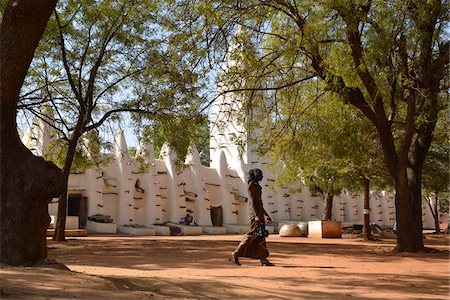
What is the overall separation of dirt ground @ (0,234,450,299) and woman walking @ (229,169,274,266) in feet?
1.07

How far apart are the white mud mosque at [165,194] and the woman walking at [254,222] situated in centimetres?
1167

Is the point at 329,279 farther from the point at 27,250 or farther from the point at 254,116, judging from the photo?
the point at 254,116

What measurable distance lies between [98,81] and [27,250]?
13.2 meters

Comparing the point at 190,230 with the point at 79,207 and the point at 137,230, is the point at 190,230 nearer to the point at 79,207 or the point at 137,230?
the point at 137,230

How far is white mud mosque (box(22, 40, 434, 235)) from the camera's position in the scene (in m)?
29.4

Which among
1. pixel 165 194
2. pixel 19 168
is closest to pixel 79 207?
pixel 165 194

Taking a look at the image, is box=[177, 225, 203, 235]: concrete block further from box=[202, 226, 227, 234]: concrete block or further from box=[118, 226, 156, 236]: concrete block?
box=[118, 226, 156, 236]: concrete block

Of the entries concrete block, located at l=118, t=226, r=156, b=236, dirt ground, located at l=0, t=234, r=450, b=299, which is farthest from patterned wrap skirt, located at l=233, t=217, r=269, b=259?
concrete block, located at l=118, t=226, r=156, b=236

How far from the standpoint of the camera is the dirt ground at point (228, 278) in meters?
5.54

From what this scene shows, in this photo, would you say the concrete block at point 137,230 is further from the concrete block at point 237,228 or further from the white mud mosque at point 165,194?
the concrete block at point 237,228

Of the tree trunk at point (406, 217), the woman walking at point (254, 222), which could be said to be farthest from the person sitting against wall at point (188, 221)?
the woman walking at point (254, 222)

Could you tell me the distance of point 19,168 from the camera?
23.4 feet

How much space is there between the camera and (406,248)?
14422 mm

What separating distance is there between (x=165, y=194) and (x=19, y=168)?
2685 centimetres
